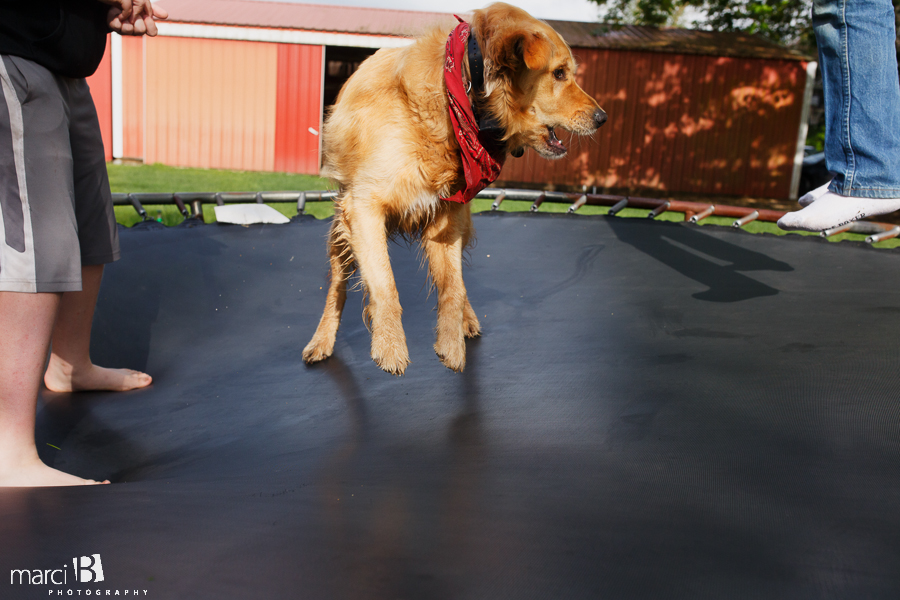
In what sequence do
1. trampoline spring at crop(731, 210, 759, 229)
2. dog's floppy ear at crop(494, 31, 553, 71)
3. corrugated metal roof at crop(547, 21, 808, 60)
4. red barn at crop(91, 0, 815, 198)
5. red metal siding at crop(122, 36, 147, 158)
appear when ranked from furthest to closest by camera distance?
red metal siding at crop(122, 36, 147, 158) < red barn at crop(91, 0, 815, 198) < corrugated metal roof at crop(547, 21, 808, 60) < trampoline spring at crop(731, 210, 759, 229) < dog's floppy ear at crop(494, 31, 553, 71)

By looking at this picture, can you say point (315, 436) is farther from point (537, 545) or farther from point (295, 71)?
point (295, 71)

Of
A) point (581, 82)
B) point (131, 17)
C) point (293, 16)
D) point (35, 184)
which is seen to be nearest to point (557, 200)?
point (131, 17)

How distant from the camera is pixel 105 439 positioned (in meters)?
1.62

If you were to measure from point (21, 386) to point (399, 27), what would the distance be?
10.1 metres

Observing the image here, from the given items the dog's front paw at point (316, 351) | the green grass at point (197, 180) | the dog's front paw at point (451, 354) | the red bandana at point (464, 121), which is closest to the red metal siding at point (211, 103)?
the green grass at point (197, 180)

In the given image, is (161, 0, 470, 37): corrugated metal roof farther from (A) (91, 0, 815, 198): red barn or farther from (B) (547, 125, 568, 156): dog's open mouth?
(B) (547, 125, 568, 156): dog's open mouth

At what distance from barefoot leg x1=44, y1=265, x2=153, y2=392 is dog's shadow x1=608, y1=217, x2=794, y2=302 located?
2224 millimetres

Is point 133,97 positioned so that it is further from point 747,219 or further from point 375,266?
point 375,266

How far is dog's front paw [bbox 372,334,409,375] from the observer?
5.62ft

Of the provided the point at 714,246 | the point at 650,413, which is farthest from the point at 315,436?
the point at 714,246

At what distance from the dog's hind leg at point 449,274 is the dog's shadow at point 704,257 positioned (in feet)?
3.73

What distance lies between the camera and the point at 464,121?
1.81 metres

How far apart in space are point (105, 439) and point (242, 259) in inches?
65.2

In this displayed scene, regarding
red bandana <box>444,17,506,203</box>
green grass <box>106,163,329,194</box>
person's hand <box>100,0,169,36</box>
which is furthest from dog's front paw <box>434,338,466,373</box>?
green grass <box>106,163,329,194</box>
